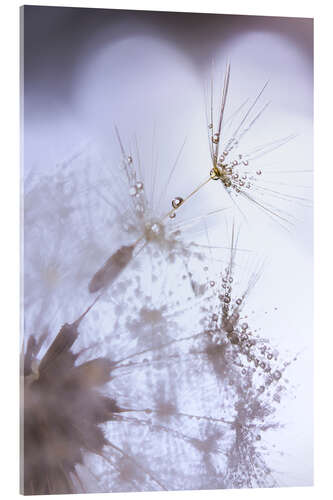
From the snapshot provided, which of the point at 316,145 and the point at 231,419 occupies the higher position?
the point at 316,145

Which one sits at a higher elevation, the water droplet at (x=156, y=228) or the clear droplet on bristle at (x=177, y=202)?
the clear droplet on bristle at (x=177, y=202)

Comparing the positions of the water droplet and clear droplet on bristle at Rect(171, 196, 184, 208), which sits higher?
clear droplet on bristle at Rect(171, 196, 184, 208)

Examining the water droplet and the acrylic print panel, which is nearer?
the acrylic print panel

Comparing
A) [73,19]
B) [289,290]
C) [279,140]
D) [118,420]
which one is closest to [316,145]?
[279,140]

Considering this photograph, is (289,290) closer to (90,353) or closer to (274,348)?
(274,348)

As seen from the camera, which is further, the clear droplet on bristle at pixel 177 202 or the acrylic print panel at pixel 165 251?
the clear droplet on bristle at pixel 177 202

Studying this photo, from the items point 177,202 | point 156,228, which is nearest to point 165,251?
point 156,228

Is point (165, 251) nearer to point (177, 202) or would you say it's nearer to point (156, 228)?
point (156, 228)
